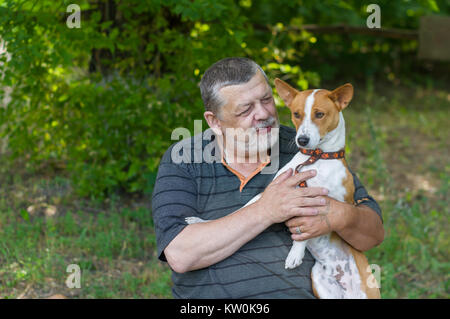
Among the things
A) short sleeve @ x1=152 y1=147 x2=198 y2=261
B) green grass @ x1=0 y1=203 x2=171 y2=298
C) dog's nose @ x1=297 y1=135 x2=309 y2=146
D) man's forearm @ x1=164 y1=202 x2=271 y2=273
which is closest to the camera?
dog's nose @ x1=297 y1=135 x2=309 y2=146

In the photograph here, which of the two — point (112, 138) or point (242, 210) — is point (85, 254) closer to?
point (112, 138)

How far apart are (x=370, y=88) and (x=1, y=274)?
6668 millimetres

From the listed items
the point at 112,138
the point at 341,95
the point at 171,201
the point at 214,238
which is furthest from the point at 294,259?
the point at 112,138

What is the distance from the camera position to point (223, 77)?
2256 mm

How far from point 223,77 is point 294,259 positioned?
808 mm

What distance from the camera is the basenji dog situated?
2.01 m

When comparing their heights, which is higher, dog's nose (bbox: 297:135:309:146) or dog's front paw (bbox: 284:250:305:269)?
dog's nose (bbox: 297:135:309:146)

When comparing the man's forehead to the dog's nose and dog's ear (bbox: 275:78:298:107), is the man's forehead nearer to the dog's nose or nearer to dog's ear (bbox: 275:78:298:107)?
dog's ear (bbox: 275:78:298:107)

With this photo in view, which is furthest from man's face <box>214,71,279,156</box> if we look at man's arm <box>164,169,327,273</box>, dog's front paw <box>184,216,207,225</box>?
dog's front paw <box>184,216,207,225</box>

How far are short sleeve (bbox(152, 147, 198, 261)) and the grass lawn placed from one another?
143cm

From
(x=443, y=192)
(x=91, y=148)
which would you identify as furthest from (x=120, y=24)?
(x=443, y=192)

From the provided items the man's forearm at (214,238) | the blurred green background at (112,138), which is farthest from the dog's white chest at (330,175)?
the blurred green background at (112,138)
